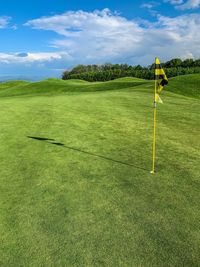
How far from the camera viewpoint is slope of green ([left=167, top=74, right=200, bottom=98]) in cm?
2942

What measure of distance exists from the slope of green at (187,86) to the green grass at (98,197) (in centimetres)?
1843

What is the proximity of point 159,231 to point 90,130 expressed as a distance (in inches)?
275

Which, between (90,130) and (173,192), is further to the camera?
(90,130)

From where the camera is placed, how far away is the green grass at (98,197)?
14.3ft

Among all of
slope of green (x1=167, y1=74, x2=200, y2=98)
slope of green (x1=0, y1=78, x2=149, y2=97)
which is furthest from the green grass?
slope of green (x1=0, y1=78, x2=149, y2=97)

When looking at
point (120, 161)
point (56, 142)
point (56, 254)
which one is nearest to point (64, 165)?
point (120, 161)

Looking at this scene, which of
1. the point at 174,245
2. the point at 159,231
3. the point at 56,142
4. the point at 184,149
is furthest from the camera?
the point at 56,142

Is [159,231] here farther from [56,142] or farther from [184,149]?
[56,142]

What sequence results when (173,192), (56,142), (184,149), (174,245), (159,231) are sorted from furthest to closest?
(56,142) → (184,149) → (173,192) → (159,231) → (174,245)

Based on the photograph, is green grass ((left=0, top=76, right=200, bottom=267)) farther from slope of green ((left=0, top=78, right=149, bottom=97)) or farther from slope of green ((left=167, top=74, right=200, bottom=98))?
slope of green ((left=0, top=78, right=149, bottom=97))

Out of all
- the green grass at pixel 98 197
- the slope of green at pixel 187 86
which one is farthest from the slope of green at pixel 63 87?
the green grass at pixel 98 197

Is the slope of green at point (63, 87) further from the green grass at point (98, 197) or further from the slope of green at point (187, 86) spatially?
the green grass at point (98, 197)

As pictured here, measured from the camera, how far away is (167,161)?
26.1 ft

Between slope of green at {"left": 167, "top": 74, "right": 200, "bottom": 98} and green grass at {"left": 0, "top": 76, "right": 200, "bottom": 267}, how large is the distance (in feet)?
60.5
